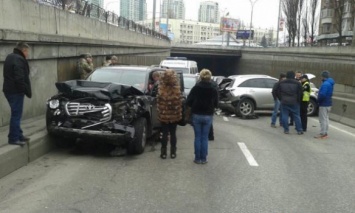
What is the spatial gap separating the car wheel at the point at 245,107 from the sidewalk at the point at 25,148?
8.56 m

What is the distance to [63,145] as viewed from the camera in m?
9.05

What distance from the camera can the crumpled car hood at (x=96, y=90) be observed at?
834 centimetres

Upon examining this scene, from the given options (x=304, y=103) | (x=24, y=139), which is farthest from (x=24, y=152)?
(x=304, y=103)

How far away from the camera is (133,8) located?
71.6 m

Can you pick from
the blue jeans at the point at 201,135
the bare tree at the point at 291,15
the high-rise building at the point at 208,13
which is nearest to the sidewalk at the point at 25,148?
the blue jeans at the point at 201,135

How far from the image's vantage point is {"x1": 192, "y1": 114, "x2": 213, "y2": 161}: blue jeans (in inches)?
325

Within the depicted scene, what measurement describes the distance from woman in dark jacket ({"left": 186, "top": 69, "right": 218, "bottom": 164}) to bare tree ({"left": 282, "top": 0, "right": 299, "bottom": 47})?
45.6 m

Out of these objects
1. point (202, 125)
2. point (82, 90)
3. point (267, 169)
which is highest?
point (82, 90)

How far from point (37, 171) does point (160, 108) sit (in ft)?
8.31

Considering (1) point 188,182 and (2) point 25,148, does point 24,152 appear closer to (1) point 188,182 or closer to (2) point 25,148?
(2) point 25,148

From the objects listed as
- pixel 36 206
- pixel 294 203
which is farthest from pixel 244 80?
pixel 36 206

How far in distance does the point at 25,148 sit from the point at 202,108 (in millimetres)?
3264

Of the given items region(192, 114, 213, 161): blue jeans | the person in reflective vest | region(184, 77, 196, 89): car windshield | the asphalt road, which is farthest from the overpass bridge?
region(192, 114, 213, 161): blue jeans

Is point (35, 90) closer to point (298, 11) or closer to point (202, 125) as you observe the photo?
point (202, 125)
